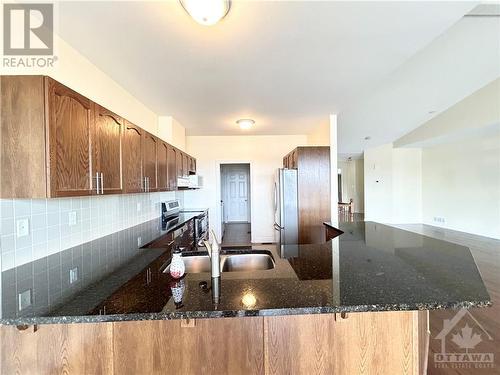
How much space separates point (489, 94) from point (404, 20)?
4.63 meters

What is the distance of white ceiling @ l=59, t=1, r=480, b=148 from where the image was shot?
186 cm

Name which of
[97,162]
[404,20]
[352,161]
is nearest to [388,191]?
[352,161]

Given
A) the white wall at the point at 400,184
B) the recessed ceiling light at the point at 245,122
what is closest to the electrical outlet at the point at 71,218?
the recessed ceiling light at the point at 245,122

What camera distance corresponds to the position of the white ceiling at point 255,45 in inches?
73.2

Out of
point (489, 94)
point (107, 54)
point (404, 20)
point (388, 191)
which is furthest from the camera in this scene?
point (388, 191)

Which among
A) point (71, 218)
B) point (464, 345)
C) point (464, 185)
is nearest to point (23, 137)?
point (71, 218)

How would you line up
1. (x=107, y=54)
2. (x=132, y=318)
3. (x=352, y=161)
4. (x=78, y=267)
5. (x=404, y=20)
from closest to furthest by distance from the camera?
(x=132, y=318)
(x=78, y=267)
(x=404, y=20)
(x=107, y=54)
(x=352, y=161)

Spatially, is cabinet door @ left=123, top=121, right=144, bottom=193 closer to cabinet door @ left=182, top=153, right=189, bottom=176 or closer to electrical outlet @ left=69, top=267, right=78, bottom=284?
electrical outlet @ left=69, top=267, right=78, bottom=284

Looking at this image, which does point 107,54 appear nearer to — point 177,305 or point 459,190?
point 177,305

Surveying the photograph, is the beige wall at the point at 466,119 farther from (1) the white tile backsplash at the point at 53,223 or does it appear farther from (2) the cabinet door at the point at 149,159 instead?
(1) the white tile backsplash at the point at 53,223

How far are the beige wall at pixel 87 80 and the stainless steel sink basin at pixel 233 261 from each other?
170cm

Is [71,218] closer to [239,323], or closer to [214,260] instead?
[214,260]

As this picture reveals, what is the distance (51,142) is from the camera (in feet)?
4.71

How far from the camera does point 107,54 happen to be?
236 cm
